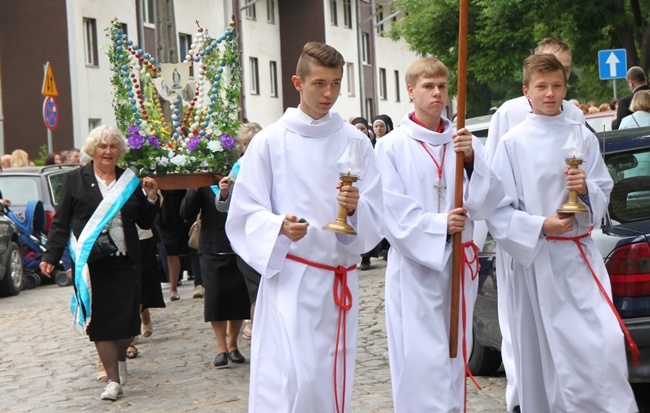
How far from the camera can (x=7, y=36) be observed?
3781cm

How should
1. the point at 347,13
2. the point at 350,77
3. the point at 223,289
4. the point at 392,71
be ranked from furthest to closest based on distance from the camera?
1. the point at 392,71
2. the point at 347,13
3. the point at 350,77
4. the point at 223,289

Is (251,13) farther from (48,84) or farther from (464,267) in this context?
(464,267)

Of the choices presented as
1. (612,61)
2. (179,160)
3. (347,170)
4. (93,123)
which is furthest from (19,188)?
(93,123)

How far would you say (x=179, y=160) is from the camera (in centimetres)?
1005

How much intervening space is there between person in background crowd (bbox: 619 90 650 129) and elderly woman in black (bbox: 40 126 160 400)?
5.42m

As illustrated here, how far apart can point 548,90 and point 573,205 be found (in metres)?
0.75

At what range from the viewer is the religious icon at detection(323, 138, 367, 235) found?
5707 mm

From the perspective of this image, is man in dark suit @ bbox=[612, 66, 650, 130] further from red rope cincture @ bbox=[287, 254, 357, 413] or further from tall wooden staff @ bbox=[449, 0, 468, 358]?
red rope cincture @ bbox=[287, 254, 357, 413]

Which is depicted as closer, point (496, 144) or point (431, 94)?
point (431, 94)

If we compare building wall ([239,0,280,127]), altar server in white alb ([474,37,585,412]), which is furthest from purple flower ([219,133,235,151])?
building wall ([239,0,280,127])

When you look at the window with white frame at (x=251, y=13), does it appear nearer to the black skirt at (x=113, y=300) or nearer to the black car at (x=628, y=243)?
the black skirt at (x=113, y=300)

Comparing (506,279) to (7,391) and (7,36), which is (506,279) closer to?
(7,391)

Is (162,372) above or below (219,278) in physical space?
below

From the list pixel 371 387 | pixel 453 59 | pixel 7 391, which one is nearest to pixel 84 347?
pixel 7 391
